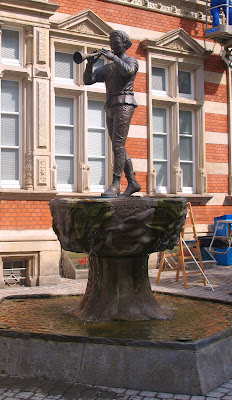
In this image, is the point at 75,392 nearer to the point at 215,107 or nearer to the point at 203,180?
the point at 203,180

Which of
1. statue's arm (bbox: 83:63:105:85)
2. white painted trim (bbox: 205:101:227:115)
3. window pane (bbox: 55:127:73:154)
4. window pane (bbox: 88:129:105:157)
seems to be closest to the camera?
statue's arm (bbox: 83:63:105:85)

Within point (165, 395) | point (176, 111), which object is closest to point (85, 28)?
point (176, 111)

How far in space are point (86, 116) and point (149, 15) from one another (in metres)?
3.04

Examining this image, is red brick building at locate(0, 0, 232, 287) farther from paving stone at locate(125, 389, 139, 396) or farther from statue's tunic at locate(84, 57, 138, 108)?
paving stone at locate(125, 389, 139, 396)

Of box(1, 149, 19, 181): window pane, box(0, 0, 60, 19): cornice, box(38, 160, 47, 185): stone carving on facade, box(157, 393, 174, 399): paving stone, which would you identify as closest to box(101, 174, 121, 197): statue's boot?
box(157, 393, 174, 399): paving stone

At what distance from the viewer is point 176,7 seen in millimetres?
12406

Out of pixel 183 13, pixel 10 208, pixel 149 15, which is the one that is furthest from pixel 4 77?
pixel 183 13

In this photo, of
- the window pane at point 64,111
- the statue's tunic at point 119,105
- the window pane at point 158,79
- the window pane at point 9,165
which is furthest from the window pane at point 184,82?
the statue's tunic at point 119,105

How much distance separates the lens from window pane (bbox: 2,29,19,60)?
10.1m

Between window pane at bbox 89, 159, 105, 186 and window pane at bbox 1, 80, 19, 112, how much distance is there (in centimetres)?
206

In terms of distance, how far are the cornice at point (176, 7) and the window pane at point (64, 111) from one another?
259 centimetres

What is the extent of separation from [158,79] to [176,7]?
1.78 meters

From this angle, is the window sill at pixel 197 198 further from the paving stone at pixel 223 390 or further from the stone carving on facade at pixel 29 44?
the paving stone at pixel 223 390

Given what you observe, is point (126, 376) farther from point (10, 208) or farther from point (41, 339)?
point (10, 208)
